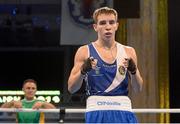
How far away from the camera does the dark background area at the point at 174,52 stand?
264 inches

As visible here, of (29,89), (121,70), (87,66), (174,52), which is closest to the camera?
(87,66)

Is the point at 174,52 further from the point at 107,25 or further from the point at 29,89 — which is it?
the point at 107,25

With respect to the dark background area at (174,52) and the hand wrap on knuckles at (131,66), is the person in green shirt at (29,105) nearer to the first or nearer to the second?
the hand wrap on knuckles at (131,66)

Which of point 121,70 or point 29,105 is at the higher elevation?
point 121,70

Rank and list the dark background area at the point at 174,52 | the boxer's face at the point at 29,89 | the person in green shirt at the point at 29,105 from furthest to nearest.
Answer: the dark background area at the point at 174,52, the boxer's face at the point at 29,89, the person in green shirt at the point at 29,105

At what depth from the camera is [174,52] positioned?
6.79 metres

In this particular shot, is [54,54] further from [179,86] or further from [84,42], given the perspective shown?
[179,86]

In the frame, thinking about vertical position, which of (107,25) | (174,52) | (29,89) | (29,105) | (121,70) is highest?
(107,25)

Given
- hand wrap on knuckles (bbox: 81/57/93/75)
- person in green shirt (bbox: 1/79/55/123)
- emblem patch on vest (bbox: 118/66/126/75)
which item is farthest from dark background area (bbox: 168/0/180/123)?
Result: hand wrap on knuckles (bbox: 81/57/93/75)

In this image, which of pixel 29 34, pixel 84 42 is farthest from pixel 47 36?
pixel 84 42

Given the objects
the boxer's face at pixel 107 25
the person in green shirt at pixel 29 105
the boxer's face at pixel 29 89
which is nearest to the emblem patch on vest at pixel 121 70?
the boxer's face at pixel 107 25

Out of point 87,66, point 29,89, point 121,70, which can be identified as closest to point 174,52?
point 29,89

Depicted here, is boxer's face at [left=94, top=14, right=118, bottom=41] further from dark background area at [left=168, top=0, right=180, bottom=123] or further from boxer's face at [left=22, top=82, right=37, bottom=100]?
dark background area at [left=168, top=0, right=180, bottom=123]

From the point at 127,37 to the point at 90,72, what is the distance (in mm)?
4064
